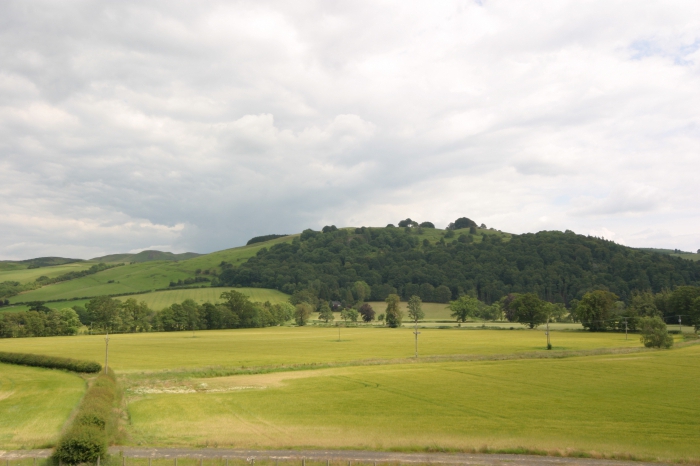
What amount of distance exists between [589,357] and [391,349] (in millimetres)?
32008

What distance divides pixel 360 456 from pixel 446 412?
13.7 m

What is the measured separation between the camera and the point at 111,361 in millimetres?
69812

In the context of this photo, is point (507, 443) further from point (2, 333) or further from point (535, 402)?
point (2, 333)

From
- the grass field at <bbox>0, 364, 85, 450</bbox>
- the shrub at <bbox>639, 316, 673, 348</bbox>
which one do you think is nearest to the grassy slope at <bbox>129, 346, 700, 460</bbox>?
the grass field at <bbox>0, 364, 85, 450</bbox>

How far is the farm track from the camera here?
947 inches

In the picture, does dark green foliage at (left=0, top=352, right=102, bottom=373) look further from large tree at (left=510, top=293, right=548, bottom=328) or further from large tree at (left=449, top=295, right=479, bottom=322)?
large tree at (left=449, top=295, right=479, bottom=322)

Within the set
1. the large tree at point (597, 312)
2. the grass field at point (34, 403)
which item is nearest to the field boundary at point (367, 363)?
the grass field at point (34, 403)

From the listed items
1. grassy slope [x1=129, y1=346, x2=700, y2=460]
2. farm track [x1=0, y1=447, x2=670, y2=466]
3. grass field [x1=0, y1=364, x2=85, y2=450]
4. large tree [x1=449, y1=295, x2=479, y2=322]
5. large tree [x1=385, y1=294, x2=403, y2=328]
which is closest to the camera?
farm track [x1=0, y1=447, x2=670, y2=466]

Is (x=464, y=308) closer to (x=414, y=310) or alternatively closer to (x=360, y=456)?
(x=414, y=310)

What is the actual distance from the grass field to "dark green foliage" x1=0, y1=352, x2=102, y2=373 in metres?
1.34

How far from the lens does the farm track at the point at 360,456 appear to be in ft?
78.9

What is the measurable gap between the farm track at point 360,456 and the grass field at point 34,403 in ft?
12.7

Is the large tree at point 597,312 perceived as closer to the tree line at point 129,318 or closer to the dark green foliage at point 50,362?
the tree line at point 129,318

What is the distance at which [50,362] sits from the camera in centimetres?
6297
